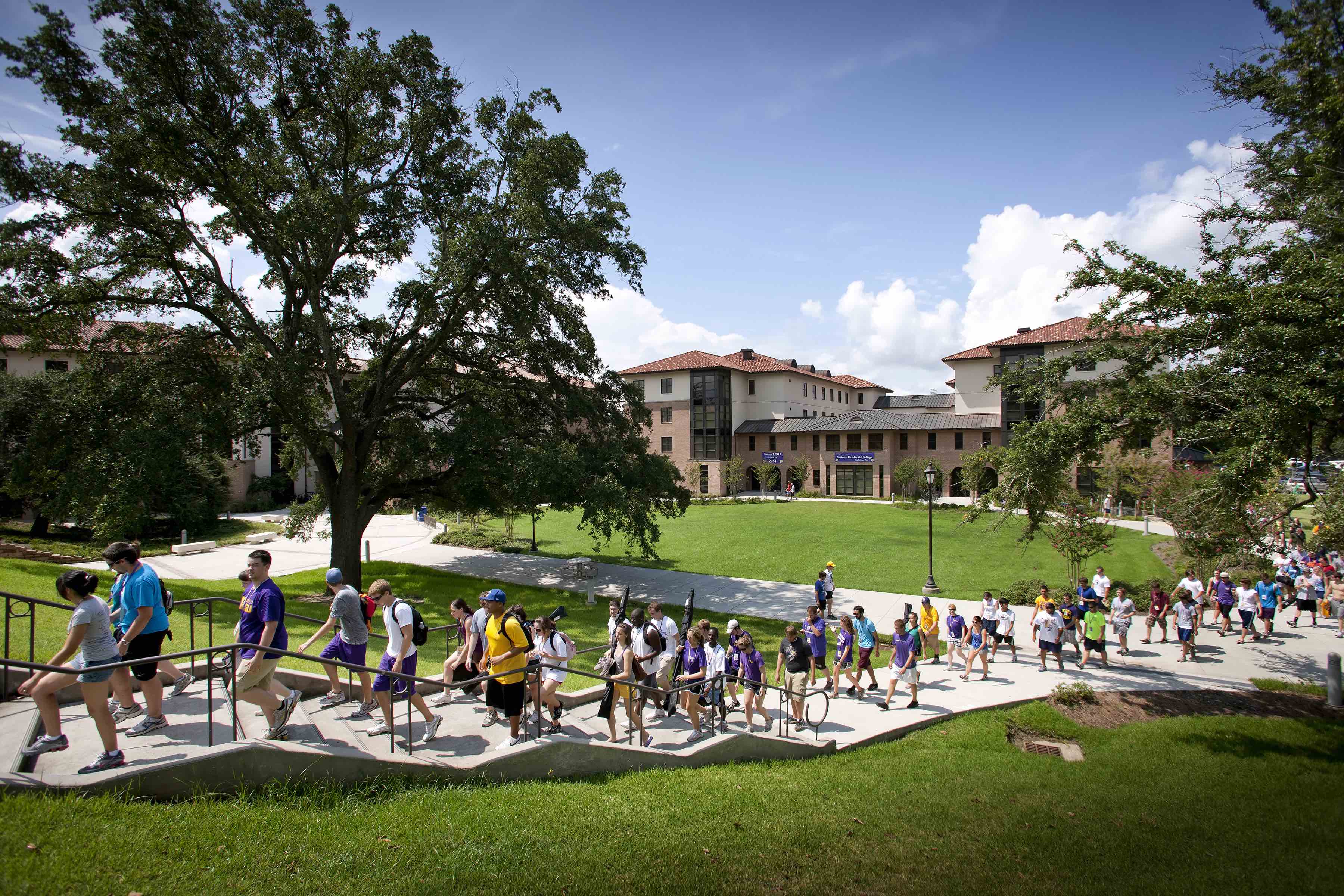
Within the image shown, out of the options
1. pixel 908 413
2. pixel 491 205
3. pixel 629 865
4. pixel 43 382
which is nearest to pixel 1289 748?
pixel 629 865

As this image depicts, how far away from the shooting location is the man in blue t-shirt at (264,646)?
239 inches

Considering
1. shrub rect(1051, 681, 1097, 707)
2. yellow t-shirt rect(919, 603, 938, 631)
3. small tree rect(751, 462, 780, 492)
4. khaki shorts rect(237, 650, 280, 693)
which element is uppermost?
small tree rect(751, 462, 780, 492)

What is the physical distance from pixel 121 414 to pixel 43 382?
17366 millimetres

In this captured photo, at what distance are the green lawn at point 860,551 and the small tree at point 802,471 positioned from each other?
13.2 meters

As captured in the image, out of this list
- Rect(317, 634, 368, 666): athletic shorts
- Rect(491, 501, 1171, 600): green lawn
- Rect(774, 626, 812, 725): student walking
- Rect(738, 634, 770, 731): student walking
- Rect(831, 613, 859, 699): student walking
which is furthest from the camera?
Rect(491, 501, 1171, 600): green lawn

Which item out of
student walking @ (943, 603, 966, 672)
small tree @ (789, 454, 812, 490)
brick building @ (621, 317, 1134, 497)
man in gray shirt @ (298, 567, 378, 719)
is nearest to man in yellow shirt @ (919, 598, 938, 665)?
student walking @ (943, 603, 966, 672)

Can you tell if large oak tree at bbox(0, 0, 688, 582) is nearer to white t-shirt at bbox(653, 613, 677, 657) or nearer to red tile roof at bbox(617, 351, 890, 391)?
white t-shirt at bbox(653, 613, 677, 657)

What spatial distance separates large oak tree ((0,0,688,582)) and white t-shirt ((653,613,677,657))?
934cm

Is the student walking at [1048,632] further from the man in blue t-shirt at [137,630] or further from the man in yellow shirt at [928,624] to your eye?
the man in blue t-shirt at [137,630]

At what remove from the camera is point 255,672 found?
6.07 m

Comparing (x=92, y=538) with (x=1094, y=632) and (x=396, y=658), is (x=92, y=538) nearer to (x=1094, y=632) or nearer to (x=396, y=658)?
(x=396, y=658)

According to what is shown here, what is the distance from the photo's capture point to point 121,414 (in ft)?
55.2

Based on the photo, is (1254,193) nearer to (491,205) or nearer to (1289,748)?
(1289,748)

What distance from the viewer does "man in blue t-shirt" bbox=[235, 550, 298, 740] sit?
606 centimetres
